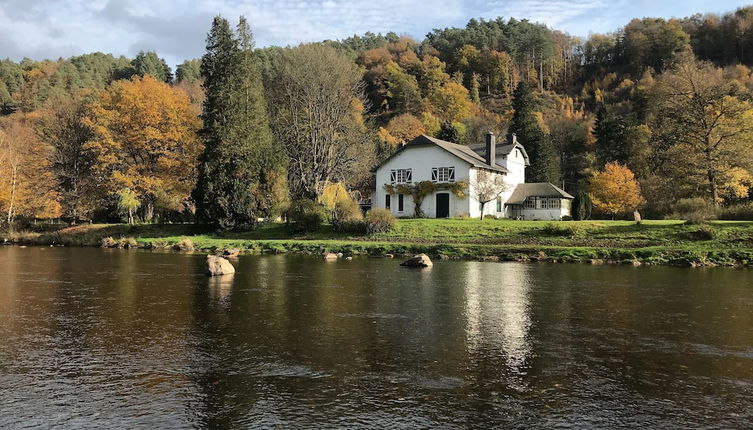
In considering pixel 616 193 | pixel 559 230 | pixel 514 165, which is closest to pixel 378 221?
pixel 559 230

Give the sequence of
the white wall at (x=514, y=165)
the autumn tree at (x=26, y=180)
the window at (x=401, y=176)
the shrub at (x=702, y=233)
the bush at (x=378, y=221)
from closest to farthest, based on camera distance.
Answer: the shrub at (x=702, y=233)
the bush at (x=378, y=221)
the autumn tree at (x=26, y=180)
the window at (x=401, y=176)
the white wall at (x=514, y=165)

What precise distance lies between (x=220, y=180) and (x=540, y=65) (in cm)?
8986

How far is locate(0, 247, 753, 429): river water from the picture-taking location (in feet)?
25.0

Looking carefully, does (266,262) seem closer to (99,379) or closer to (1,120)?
(99,379)

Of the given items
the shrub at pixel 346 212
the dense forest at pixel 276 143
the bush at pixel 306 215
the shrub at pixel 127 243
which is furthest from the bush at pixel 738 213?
the shrub at pixel 127 243

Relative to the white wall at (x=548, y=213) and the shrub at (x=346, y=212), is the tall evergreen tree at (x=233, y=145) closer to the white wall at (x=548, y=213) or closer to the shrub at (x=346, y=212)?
the shrub at (x=346, y=212)

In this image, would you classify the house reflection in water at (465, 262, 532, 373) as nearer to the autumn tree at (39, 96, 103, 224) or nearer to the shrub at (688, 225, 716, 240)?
the shrub at (688, 225, 716, 240)

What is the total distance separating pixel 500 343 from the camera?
11.7 metres

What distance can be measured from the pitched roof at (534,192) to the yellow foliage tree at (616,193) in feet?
10.8

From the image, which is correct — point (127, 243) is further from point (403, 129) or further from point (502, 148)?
point (403, 129)

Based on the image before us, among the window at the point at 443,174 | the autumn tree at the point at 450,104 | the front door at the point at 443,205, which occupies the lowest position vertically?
the front door at the point at 443,205

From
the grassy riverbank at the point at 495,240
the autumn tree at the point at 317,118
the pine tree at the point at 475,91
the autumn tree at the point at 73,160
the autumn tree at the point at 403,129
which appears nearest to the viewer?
the grassy riverbank at the point at 495,240

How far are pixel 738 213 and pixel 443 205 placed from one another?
23.8 meters

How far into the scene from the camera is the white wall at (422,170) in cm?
5053
